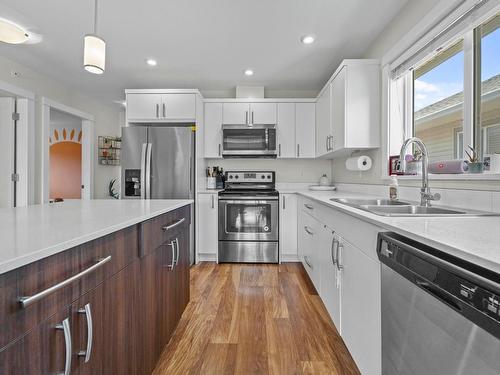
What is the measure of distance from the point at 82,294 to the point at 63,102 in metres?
4.43

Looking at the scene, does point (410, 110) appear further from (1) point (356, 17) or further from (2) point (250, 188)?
(2) point (250, 188)

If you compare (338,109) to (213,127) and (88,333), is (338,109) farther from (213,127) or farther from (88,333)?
(88,333)

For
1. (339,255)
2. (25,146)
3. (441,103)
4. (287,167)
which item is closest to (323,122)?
(287,167)

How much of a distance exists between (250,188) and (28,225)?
311 centimetres

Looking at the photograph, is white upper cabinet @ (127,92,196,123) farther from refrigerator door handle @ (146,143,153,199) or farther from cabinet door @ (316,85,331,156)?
cabinet door @ (316,85,331,156)

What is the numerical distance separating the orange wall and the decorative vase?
751 centimetres

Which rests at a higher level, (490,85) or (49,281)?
(490,85)

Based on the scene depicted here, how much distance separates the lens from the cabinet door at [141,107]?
3.45 m

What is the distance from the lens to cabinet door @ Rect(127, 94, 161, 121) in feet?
11.3

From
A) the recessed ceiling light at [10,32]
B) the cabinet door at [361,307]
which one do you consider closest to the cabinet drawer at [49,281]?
the cabinet door at [361,307]

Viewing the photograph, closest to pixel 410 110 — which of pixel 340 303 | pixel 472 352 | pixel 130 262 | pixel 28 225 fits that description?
pixel 340 303

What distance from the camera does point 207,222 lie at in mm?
3383

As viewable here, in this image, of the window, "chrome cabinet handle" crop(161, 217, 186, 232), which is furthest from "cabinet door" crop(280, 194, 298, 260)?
"chrome cabinet handle" crop(161, 217, 186, 232)

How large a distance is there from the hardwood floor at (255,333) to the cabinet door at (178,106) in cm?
203
